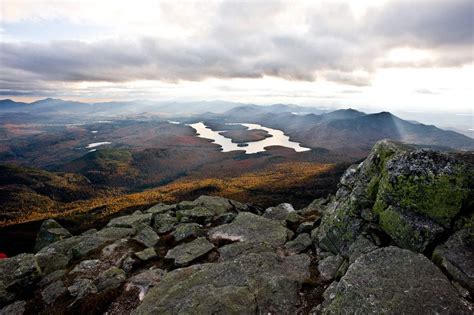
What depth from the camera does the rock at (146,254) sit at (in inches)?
748

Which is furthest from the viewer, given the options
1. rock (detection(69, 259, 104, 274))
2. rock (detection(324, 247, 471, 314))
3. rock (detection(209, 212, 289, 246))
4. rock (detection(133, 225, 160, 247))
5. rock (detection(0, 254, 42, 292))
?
rock (detection(133, 225, 160, 247))

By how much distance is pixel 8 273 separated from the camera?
17297mm

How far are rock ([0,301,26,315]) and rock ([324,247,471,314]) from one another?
17.7 m

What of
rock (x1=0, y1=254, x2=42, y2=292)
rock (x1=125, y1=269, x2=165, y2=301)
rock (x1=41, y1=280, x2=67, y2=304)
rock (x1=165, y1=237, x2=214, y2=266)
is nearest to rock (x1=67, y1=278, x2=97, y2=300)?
rock (x1=41, y1=280, x2=67, y2=304)

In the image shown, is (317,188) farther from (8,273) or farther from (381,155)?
(8,273)

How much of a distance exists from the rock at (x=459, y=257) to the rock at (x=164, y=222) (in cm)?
2127

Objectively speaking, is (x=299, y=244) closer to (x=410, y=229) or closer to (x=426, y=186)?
(x=410, y=229)

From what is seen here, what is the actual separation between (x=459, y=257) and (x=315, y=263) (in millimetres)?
6870

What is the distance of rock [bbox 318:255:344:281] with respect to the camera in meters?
13.5

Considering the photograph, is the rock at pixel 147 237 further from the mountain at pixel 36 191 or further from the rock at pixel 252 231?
the mountain at pixel 36 191

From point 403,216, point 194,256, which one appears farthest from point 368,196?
point 194,256

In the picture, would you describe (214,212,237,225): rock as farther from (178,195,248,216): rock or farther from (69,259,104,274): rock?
(69,259,104,274): rock

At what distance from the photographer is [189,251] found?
19.1 metres

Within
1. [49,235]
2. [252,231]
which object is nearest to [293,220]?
[252,231]
